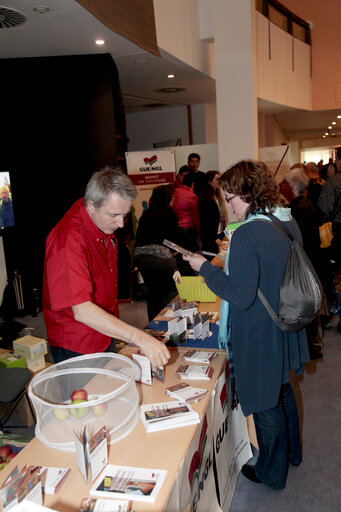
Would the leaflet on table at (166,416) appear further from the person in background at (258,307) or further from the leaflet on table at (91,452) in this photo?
the person in background at (258,307)

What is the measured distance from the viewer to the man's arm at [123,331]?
5.17 feet

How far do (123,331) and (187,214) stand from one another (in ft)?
11.7

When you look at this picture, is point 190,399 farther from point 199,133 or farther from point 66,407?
point 199,133

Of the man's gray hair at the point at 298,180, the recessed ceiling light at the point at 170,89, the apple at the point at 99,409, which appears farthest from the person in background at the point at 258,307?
the recessed ceiling light at the point at 170,89

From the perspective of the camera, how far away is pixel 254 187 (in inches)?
71.0

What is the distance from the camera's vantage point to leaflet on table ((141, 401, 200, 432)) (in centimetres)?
145

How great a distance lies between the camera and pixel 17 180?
499 cm

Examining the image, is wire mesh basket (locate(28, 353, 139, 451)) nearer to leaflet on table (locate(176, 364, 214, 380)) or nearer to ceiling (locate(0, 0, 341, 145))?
leaflet on table (locate(176, 364, 214, 380))

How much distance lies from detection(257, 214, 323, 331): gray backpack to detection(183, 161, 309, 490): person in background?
1.1 inches

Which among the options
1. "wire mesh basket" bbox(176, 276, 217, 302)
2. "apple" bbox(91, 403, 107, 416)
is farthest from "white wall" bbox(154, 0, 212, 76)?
"apple" bbox(91, 403, 107, 416)

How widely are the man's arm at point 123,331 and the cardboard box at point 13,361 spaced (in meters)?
1.03

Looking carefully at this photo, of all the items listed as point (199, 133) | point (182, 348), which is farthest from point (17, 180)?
point (199, 133)

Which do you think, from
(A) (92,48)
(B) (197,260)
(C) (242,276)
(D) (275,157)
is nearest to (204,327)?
(B) (197,260)

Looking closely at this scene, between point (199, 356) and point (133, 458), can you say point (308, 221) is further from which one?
point (133, 458)
